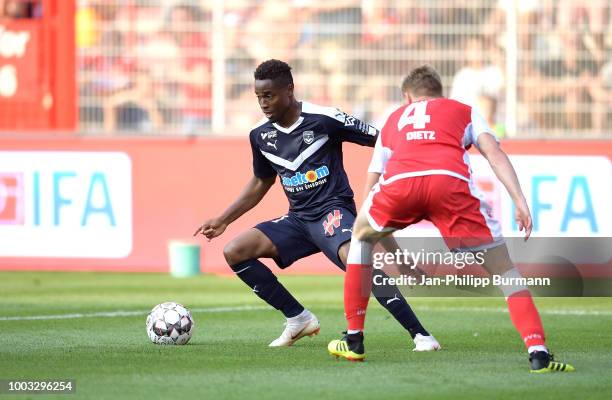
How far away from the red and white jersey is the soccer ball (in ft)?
7.01

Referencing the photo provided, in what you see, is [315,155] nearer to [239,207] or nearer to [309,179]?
[309,179]

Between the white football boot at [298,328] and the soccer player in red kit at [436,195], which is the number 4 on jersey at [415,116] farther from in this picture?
the white football boot at [298,328]

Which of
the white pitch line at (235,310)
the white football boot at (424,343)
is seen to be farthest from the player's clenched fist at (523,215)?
the white pitch line at (235,310)

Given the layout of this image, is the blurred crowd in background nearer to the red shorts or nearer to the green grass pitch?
the green grass pitch

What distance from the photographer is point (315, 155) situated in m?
9.34

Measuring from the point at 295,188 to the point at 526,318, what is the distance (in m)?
2.38

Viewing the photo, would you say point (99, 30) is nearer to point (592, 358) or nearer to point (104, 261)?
point (104, 261)

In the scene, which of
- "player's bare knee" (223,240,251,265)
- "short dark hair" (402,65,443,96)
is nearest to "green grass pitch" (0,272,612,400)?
"player's bare knee" (223,240,251,265)

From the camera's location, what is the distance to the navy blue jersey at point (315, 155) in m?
9.34

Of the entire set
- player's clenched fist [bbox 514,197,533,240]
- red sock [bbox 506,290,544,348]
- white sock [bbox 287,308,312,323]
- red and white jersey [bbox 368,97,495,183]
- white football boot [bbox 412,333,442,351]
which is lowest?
white football boot [bbox 412,333,442,351]

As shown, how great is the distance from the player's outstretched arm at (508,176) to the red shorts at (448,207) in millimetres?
185

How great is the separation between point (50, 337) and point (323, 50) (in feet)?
28.2

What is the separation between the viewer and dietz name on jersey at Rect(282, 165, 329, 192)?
9.34 meters

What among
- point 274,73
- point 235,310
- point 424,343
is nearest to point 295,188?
point 274,73
